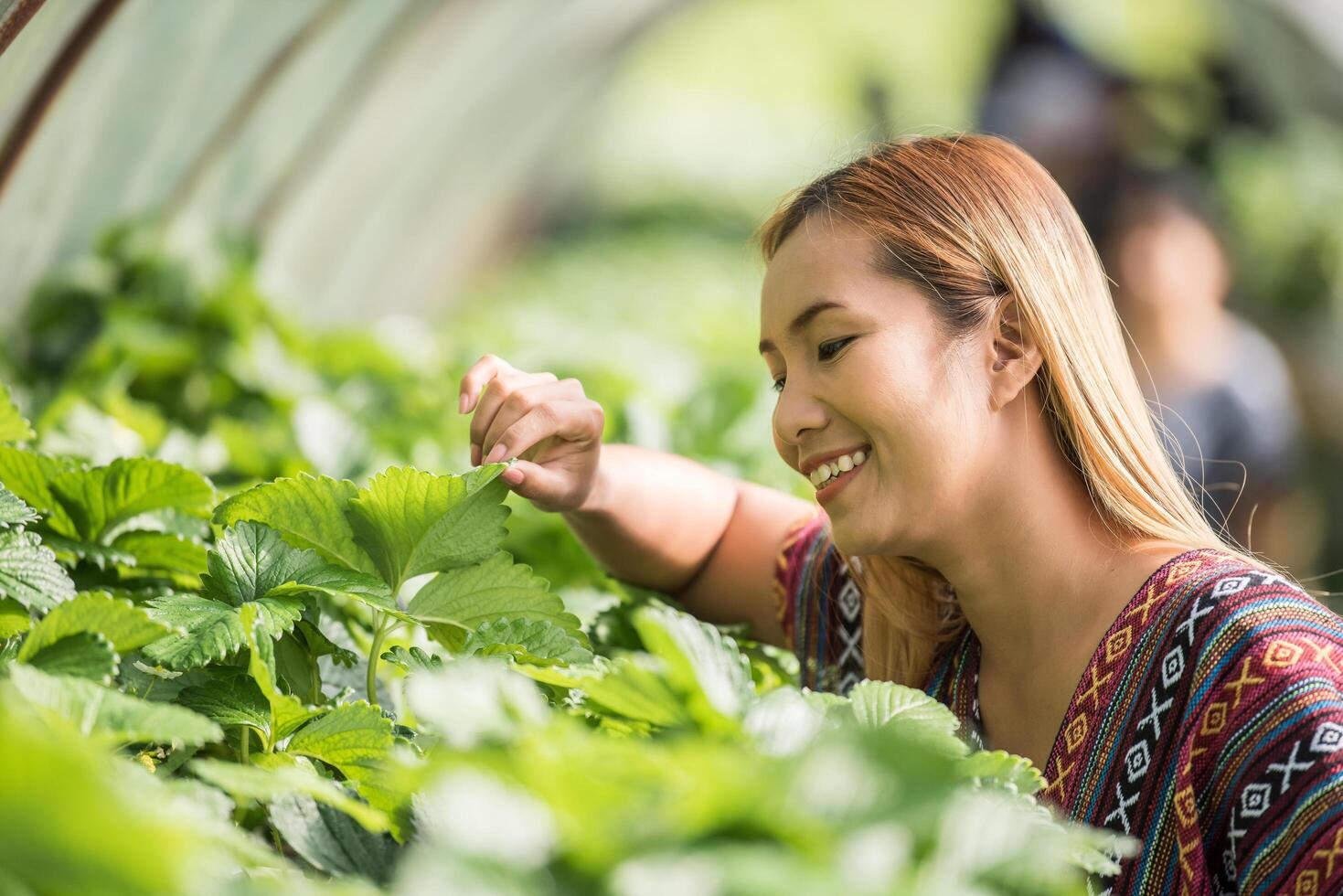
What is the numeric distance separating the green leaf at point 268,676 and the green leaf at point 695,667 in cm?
33

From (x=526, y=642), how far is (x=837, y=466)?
53 centimetres

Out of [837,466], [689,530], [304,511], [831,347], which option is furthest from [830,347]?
[304,511]

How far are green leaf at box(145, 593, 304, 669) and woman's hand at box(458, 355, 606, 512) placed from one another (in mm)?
432

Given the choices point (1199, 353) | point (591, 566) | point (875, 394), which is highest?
point (1199, 353)

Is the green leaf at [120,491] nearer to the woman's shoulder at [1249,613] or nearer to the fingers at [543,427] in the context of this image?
the fingers at [543,427]

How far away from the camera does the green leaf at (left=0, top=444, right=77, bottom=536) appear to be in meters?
1.25

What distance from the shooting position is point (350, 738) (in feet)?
3.31

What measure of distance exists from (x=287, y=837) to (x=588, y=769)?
0.95 ft

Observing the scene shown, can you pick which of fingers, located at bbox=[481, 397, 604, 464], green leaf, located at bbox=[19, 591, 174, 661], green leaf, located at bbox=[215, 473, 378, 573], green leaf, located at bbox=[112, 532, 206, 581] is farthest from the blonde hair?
green leaf, located at bbox=[19, 591, 174, 661]

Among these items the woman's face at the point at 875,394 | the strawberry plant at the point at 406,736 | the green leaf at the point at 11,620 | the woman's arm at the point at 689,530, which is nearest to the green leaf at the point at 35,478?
the strawberry plant at the point at 406,736

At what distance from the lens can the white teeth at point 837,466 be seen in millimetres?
1512

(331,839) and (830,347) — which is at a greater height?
(830,347)

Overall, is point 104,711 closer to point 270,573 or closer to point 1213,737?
point 270,573

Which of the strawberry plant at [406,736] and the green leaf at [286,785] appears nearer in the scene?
the strawberry plant at [406,736]
